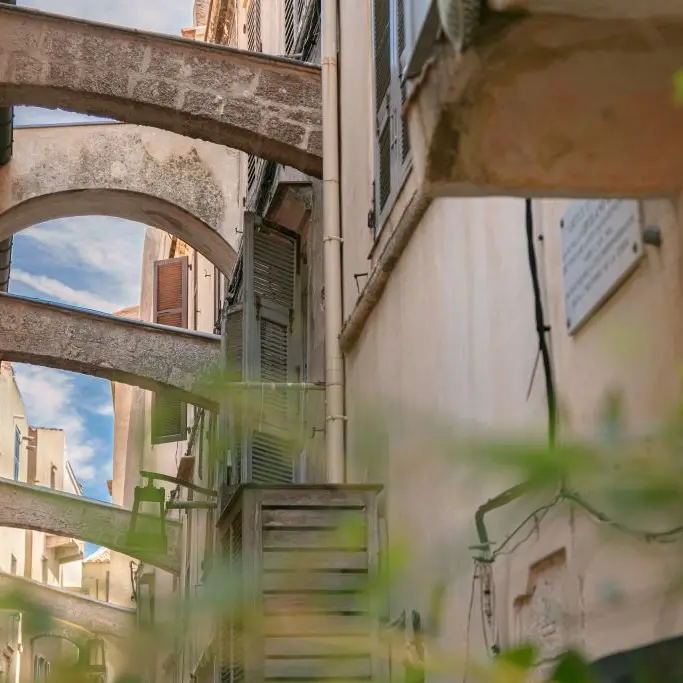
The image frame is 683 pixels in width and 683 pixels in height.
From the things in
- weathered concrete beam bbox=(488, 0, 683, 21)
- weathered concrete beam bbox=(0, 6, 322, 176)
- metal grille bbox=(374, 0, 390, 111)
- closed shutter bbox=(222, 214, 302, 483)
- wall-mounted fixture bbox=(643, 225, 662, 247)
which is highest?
weathered concrete beam bbox=(0, 6, 322, 176)

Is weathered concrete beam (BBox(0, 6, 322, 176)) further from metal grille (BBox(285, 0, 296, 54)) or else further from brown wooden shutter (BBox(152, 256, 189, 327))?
brown wooden shutter (BBox(152, 256, 189, 327))

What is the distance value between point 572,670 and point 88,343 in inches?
451

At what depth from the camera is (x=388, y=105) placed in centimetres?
674

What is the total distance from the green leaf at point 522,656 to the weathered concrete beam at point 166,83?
7.84 metres

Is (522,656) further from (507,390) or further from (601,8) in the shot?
(507,390)

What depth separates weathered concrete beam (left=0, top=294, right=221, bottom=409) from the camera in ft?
39.4

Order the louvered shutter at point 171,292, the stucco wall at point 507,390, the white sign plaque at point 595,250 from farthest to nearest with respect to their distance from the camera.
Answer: the louvered shutter at point 171,292 < the white sign plaque at point 595,250 < the stucco wall at point 507,390

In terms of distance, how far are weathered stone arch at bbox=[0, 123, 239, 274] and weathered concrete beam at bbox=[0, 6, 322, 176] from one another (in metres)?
4.58

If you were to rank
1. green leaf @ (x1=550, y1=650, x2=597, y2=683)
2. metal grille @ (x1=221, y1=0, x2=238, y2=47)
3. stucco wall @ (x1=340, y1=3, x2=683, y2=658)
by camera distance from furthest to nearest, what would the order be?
metal grille @ (x1=221, y1=0, x2=238, y2=47) → stucco wall @ (x1=340, y1=3, x2=683, y2=658) → green leaf @ (x1=550, y1=650, x2=597, y2=683)

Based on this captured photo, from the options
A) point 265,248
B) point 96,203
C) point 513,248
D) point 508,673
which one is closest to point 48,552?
point 96,203

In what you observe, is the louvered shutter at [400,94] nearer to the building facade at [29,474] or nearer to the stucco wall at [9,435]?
the building facade at [29,474]

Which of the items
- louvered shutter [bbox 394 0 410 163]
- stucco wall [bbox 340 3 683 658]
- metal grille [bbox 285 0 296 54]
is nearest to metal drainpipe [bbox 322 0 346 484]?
stucco wall [bbox 340 3 683 658]

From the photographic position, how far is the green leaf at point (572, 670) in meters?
0.91

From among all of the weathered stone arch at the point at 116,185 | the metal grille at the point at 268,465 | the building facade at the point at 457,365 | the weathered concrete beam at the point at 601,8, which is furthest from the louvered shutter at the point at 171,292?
the weathered concrete beam at the point at 601,8
